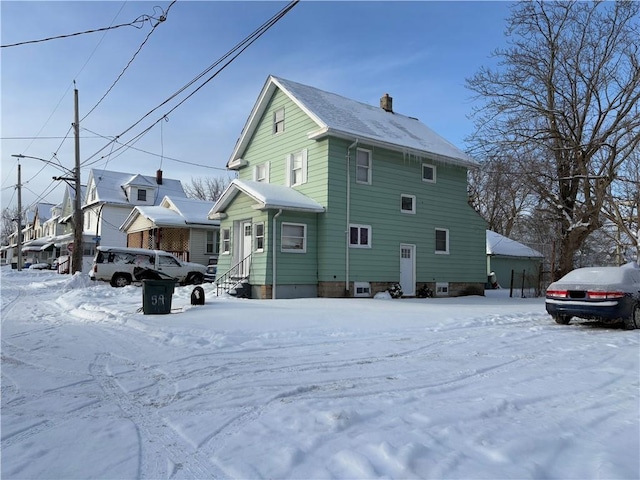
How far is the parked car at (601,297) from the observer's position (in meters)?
11.4

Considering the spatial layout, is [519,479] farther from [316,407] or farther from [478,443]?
[316,407]

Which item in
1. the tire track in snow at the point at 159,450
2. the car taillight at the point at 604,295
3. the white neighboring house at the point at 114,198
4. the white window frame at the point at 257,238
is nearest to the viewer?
the tire track in snow at the point at 159,450

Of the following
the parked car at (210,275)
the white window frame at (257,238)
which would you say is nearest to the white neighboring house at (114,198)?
the parked car at (210,275)

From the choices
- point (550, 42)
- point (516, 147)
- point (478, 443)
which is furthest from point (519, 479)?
point (550, 42)

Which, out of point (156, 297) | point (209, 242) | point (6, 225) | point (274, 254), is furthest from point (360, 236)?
point (6, 225)

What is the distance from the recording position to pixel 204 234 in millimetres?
31328

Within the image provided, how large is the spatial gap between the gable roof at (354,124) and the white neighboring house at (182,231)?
7283mm

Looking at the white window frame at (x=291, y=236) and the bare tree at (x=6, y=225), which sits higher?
the bare tree at (x=6, y=225)

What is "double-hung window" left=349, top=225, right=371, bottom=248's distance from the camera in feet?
63.2

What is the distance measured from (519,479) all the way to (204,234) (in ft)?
96.0

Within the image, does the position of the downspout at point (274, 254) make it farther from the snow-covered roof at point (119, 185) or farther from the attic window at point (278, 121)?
the snow-covered roof at point (119, 185)

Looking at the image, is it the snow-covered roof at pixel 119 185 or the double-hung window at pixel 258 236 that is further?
the snow-covered roof at pixel 119 185

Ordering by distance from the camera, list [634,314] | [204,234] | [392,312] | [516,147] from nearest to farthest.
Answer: [634,314], [392,312], [516,147], [204,234]

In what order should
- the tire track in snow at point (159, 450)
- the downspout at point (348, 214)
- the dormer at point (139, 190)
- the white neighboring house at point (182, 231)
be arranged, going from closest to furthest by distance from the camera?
1. the tire track in snow at point (159, 450)
2. the downspout at point (348, 214)
3. the white neighboring house at point (182, 231)
4. the dormer at point (139, 190)
